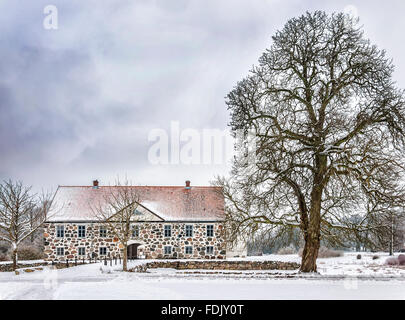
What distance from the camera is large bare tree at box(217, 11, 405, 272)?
46.6 ft

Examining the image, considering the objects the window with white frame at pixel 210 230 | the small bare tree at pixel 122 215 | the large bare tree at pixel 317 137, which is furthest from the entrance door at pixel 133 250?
the large bare tree at pixel 317 137

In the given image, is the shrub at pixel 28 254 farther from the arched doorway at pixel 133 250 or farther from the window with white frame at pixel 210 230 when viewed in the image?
the window with white frame at pixel 210 230

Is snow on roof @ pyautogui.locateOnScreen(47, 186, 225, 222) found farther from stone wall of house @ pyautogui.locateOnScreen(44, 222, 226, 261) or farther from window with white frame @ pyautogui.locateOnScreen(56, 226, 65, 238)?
stone wall of house @ pyautogui.locateOnScreen(44, 222, 226, 261)

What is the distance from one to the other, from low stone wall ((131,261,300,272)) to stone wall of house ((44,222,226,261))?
11.6ft

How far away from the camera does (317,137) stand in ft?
47.6

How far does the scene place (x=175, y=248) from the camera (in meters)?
32.0

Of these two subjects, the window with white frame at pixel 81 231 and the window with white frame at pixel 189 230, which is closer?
the window with white frame at pixel 81 231

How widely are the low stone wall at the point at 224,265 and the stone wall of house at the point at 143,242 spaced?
3.55 m

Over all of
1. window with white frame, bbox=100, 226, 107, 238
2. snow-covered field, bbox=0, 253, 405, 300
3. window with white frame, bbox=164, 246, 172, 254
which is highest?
snow-covered field, bbox=0, 253, 405, 300

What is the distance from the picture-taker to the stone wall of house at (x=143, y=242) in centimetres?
3184

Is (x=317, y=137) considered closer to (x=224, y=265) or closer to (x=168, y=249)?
(x=224, y=265)

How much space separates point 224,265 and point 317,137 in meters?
15.3

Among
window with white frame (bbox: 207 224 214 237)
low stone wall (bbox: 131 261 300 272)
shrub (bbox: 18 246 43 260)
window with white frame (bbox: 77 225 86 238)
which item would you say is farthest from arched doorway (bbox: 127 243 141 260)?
shrub (bbox: 18 246 43 260)

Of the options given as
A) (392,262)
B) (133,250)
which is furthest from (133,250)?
(392,262)
